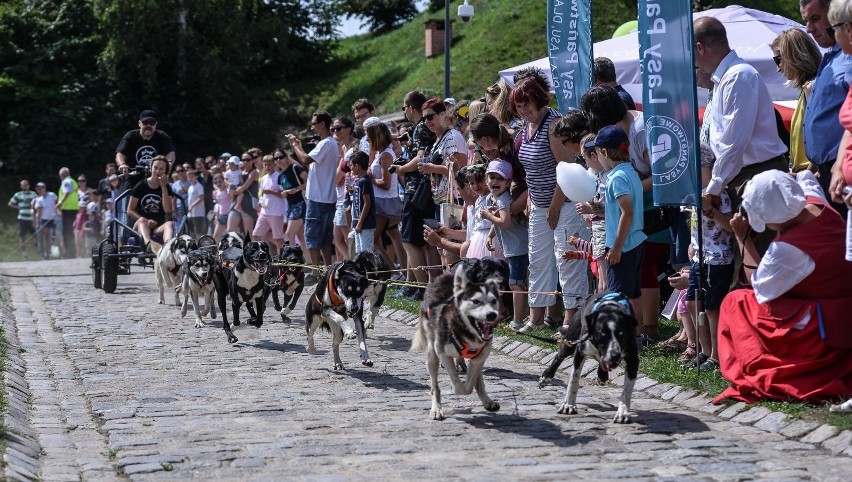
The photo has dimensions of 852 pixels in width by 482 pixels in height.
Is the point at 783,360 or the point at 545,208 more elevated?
the point at 545,208

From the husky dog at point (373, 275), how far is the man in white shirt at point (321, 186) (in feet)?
11.6

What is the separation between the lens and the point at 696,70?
9.17m

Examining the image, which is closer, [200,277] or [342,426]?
[342,426]

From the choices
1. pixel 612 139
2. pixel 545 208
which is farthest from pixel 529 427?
pixel 545 208

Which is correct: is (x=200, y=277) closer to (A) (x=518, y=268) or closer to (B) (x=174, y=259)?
(B) (x=174, y=259)

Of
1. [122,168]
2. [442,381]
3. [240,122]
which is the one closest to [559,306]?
[442,381]

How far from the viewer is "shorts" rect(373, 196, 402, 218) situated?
1512 cm

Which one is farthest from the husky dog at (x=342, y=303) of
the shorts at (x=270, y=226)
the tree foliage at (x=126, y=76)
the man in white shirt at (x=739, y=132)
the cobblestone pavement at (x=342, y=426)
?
the tree foliage at (x=126, y=76)

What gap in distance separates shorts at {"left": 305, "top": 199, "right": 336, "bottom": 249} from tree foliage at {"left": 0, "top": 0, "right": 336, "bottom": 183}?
108ft

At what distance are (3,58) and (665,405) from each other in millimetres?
45341

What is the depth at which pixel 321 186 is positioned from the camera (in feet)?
53.1

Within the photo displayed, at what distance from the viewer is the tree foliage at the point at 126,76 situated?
47.4 metres

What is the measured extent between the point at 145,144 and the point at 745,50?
8.98 metres

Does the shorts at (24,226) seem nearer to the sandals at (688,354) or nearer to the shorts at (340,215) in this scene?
the shorts at (340,215)
